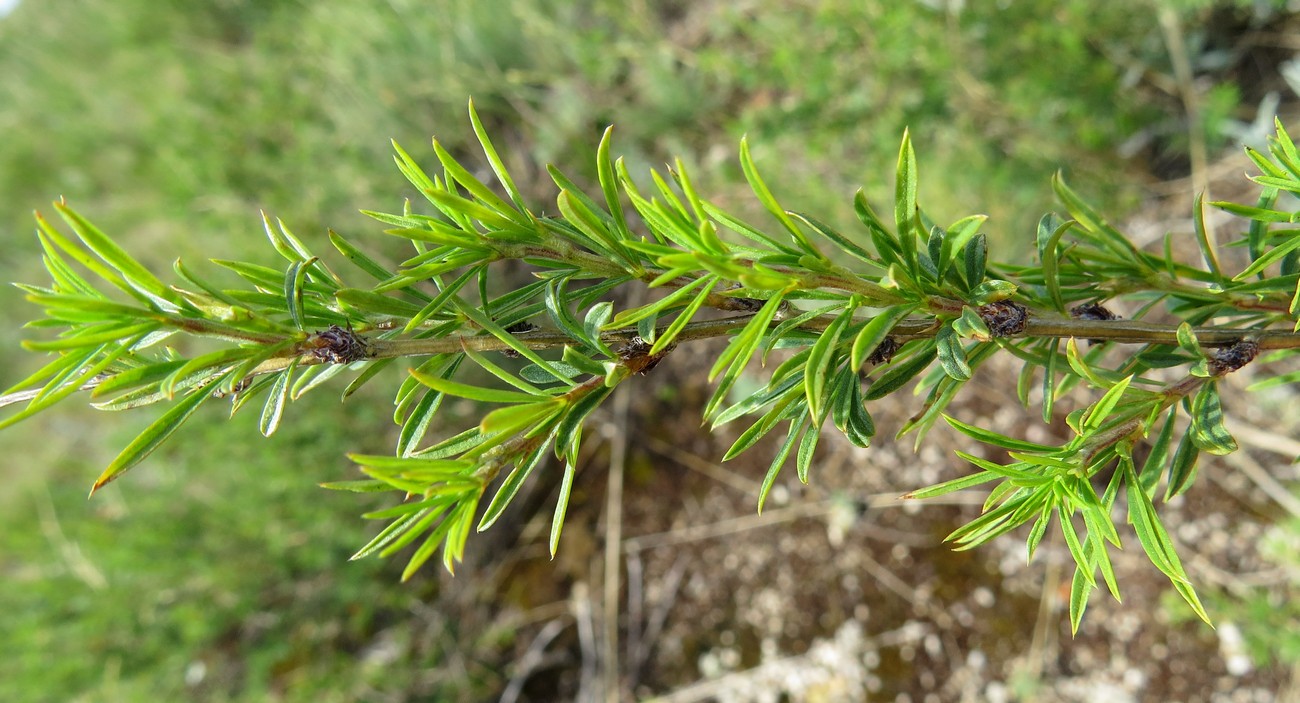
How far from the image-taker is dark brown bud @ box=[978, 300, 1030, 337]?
44 centimetres

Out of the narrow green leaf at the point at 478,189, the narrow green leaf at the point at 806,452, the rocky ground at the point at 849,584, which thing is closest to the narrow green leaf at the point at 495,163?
the narrow green leaf at the point at 478,189

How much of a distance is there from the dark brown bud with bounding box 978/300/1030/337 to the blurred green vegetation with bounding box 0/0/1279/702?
132 centimetres

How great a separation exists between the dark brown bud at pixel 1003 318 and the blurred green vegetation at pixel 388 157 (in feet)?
4.32

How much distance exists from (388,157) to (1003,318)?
2.41 m

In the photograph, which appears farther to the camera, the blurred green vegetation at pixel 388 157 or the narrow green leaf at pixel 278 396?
the blurred green vegetation at pixel 388 157

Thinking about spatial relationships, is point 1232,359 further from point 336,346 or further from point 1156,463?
point 336,346

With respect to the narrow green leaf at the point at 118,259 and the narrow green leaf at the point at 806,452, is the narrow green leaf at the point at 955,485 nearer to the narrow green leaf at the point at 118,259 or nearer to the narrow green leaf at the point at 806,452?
the narrow green leaf at the point at 806,452

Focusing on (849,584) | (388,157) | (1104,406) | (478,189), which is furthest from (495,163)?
(388,157)

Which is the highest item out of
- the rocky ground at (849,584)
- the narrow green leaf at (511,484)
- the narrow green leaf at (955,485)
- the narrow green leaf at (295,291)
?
the narrow green leaf at (295,291)

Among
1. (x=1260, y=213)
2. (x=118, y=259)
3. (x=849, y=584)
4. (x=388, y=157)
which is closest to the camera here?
(x=118, y=259)

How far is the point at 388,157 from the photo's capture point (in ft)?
8.18

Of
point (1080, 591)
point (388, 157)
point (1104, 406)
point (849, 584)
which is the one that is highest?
point (1104, 406)

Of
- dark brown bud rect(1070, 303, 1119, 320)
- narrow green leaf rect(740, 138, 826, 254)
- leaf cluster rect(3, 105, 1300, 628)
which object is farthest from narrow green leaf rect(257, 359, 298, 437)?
dark brown bud rect(1070, 303, 1119, 320)

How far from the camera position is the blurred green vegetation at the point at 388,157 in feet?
5.45
